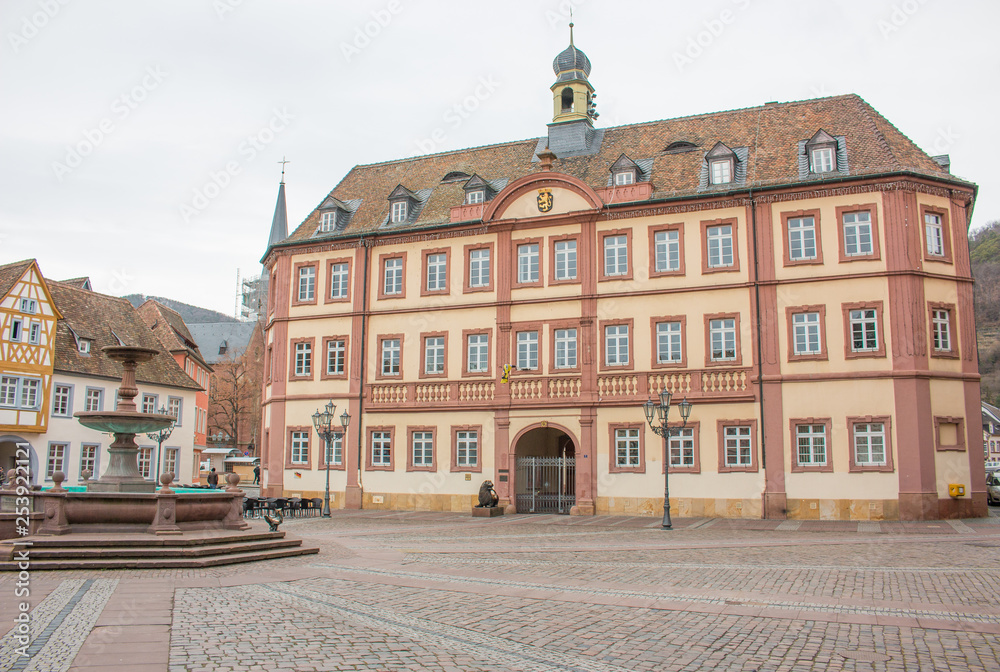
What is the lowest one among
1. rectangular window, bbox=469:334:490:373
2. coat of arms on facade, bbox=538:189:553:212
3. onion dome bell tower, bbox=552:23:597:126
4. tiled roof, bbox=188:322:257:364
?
rectangular window, bbox=469:334:490:373

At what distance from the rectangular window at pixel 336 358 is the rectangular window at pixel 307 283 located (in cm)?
239

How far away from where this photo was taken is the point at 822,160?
2825cm

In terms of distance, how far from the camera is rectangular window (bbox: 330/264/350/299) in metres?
34.0

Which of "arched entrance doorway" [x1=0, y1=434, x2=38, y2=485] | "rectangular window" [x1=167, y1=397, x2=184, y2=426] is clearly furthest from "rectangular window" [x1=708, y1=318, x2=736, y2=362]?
"rectangular window" [x1=167, y1=397, x2=184, y2=426]

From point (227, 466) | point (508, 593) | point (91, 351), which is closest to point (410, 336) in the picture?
point (91, 351)

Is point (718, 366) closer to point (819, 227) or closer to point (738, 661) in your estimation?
point (819, 227)

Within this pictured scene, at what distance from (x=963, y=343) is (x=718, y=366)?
303 inches

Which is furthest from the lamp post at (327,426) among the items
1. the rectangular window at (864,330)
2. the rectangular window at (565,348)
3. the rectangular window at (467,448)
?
the rectangular window at (864,330)

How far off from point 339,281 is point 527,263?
8152 mm

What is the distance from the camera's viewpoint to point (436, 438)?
3136cm

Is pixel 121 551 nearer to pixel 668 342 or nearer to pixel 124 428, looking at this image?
pixel 124 428

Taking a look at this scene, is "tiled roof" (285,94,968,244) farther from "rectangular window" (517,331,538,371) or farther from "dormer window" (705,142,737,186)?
"rectangular window" (517,331,538,371)

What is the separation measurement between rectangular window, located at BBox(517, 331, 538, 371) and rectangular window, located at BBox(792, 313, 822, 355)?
356 inches

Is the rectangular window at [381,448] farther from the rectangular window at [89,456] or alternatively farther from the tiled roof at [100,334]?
the rectangular window at [89,456]
